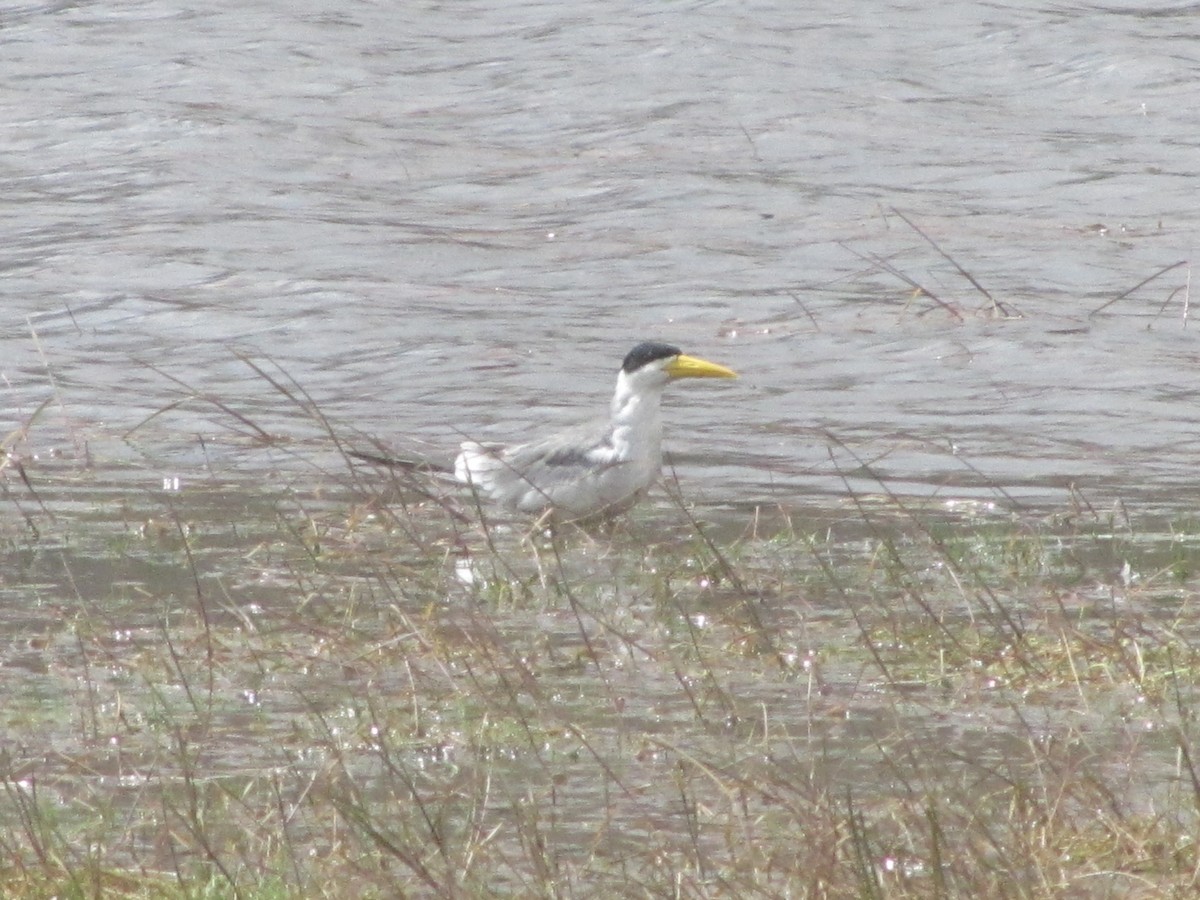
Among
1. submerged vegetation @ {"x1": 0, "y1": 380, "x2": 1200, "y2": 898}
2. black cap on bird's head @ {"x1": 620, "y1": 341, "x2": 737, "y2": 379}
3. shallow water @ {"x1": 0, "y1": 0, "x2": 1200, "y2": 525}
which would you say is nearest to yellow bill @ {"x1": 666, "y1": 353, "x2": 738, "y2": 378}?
black cap on bird's head @ {"x1": 620, "y1": 341, "x2": 737, "y2": 379}

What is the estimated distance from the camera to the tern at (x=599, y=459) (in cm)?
988

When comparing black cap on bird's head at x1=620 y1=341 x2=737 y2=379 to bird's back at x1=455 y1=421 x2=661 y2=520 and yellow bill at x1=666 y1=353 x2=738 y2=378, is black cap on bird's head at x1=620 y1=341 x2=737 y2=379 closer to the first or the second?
yellow bill at x1=666 y1=353 x2=738 y2=378

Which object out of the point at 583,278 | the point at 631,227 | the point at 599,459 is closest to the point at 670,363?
the point at 599,459

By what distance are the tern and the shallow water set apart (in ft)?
1.35

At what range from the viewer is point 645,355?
10.6 meters

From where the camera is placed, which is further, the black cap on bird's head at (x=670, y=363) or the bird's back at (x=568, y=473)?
the black cap on bird's head at (x=670, y=363)

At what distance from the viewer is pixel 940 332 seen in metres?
13.8

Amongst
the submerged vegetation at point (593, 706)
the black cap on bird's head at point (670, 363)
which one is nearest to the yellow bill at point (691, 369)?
the black cap on bird's head at point (670, 363)

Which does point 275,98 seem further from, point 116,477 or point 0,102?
point 116,477

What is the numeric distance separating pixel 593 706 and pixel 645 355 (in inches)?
165

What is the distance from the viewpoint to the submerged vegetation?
5.02 meters

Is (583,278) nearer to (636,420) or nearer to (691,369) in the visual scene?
(691,369)

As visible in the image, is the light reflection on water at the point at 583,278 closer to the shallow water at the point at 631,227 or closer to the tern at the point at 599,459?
the shallow water at the point at 631,227

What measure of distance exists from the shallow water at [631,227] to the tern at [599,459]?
0.41m
